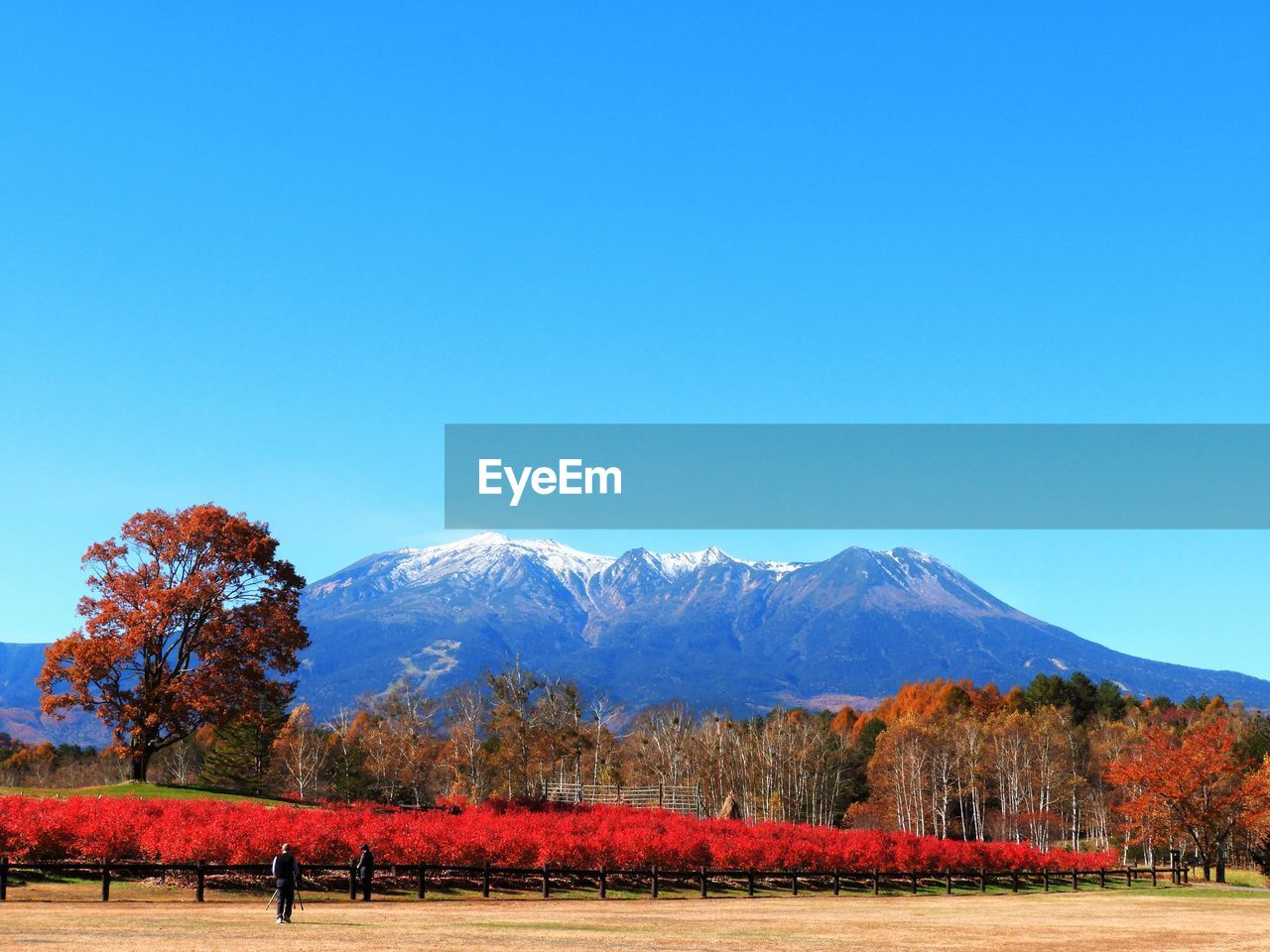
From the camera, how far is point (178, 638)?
60.4m

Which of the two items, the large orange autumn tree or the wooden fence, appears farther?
the large orange autumn tree

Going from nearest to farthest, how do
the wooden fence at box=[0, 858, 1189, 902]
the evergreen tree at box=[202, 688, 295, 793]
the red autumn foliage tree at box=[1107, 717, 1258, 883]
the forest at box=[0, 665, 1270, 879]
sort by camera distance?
the wooden fence at box=[0, 858, 1189, 902] → the red autumn foliage tree at box=[1107, 717, 1258, 883] → the forest at box=[0, 665, 1270, 879] → the evergreen tree at box=[202, 688, 295, 793]

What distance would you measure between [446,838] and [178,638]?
24.5 metres

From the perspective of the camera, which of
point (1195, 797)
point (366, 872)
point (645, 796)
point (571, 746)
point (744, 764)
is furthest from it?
point (744, 764)

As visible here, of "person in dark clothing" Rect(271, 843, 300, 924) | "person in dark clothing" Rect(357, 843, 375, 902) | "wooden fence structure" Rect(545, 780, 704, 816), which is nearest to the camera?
"person in dark clothing" Rect(271, 843, 300, 924)

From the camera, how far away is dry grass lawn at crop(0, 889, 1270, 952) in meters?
24.9

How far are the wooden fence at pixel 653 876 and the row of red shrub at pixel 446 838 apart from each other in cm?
51

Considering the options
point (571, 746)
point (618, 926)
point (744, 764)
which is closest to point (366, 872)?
point (618, 926)

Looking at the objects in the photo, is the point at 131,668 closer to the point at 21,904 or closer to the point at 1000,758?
the point at 21,904

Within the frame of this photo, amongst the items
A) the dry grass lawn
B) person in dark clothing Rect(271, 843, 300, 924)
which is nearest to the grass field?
the dry grass lawn

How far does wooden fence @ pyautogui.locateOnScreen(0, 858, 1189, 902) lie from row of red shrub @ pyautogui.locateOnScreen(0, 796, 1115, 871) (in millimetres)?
507

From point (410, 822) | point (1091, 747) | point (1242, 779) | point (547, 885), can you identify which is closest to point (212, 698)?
point (410, 822)

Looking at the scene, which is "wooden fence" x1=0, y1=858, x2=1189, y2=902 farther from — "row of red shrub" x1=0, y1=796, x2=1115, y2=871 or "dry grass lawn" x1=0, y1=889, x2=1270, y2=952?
"dry grass lawn" x1=0, y1=889, x2=1270, y2=952

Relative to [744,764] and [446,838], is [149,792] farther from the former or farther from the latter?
[744,764]
